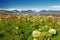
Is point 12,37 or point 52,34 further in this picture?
point 12,37

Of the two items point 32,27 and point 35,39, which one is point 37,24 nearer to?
point 32,27

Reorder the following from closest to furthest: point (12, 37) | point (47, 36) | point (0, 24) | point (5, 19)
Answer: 1. point (47, 36)
2. point (12, 37)
3. point (0, 24)
4. point (5, 19)

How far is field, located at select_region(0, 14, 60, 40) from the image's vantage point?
130 inches

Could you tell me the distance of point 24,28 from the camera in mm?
4023

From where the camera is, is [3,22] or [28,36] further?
[3,22]

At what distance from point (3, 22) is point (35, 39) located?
1409 mm

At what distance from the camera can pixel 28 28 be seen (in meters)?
3.95

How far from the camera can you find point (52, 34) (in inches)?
131

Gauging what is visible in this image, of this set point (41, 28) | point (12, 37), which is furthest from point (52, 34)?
point (12, 37)

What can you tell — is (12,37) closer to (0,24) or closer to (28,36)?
(28,36)

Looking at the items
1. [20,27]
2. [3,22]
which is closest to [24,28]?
[20,27]

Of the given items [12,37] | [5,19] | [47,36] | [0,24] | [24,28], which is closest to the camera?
[47,36]

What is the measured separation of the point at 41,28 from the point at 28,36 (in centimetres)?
27

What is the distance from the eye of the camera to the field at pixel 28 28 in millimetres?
3291
